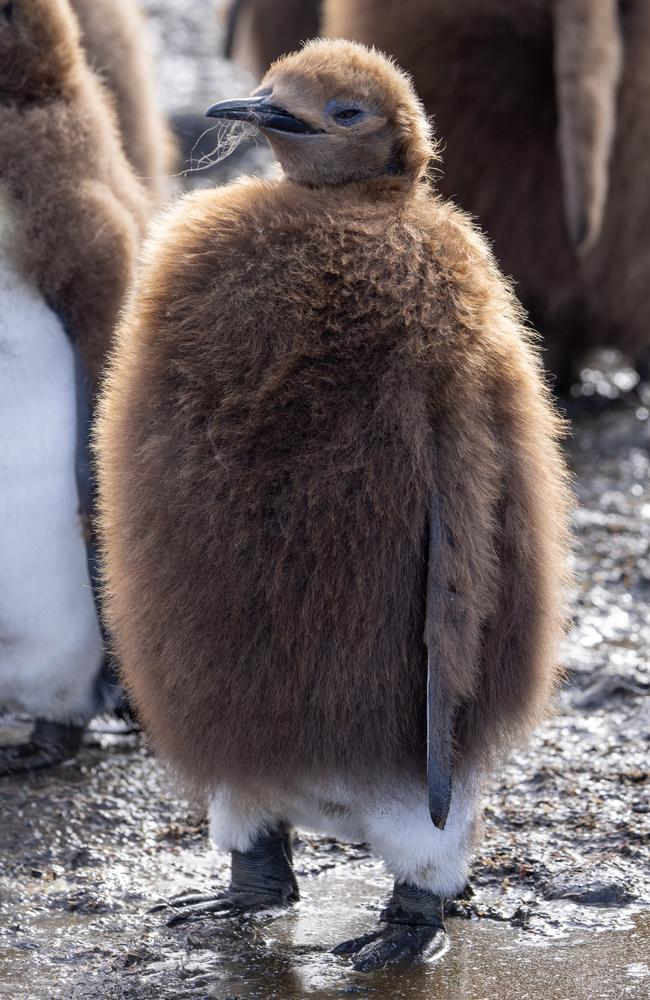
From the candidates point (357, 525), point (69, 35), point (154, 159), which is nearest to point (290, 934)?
point (357, 525)

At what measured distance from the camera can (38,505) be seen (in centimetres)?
299

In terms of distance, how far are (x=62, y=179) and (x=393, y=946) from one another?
1.47m

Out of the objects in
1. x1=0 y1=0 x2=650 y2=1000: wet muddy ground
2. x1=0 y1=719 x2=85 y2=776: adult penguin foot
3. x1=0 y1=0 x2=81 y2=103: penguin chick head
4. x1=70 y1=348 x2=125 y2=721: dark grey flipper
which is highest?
x1=0 y1=0 x2=81 y2=103: penguin chick head

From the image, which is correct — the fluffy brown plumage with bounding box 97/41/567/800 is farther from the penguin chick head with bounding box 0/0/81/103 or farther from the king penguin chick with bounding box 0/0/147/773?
the penguin chick head with bounding box 0/0/81/103

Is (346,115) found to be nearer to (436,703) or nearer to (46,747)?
(436,703)

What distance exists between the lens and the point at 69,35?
3.10 meters

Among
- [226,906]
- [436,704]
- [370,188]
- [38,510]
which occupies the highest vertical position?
[370,188]

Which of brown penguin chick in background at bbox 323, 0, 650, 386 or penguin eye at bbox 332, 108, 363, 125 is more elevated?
penguin eye at bbox 332, 108, 363, 125

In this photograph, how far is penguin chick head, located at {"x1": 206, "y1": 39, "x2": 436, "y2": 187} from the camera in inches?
92.2

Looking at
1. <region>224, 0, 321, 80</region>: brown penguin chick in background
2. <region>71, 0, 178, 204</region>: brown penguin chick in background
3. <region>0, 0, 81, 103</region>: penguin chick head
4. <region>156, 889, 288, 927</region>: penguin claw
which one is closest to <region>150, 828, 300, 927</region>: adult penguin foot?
<region>156, 889, 288, 927</region>: penguin claw

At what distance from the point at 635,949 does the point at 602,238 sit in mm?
3260

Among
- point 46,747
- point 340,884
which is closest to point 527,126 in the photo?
point 46,747

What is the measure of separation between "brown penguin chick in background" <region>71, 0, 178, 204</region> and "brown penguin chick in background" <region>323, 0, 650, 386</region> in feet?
4.36

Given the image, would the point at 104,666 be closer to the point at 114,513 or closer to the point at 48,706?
the point at 48,706
